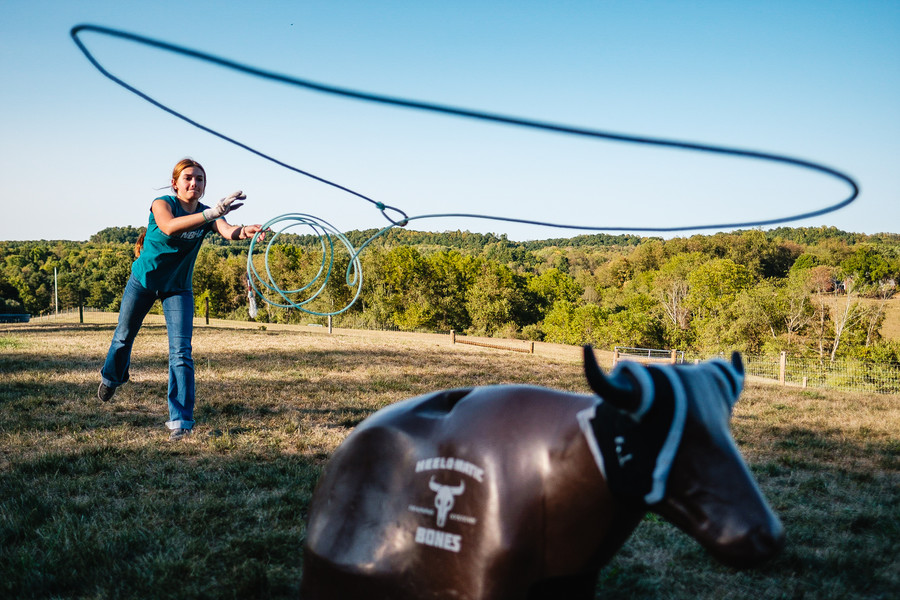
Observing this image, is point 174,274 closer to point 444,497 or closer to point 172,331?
point 172,331

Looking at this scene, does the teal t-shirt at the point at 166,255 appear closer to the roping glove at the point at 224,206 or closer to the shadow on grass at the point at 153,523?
the roping glove at the point at 224,206

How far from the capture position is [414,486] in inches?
79.0

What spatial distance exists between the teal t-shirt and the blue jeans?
0.12m

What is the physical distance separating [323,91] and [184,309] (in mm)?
3722

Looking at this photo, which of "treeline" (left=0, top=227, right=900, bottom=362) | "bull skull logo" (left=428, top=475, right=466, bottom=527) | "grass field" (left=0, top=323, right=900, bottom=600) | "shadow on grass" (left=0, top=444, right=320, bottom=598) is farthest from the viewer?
"treeline" (left=0, top=227, right=900, bottom=362)

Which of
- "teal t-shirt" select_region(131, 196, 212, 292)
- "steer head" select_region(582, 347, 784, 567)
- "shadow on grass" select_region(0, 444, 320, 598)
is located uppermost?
"teal t-shirt" select_region(131, 196, 212, 292)

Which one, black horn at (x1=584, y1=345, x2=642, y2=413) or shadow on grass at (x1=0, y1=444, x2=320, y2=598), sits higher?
black horn at (x1=584, y1=345, x2=642, y2=413)

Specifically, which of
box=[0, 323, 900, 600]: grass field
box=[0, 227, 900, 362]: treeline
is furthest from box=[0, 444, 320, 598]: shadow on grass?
box=[0, 227, 900, 362]: treeline

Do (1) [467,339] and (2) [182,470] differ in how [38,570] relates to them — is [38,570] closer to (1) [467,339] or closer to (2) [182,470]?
(2) [182,470]

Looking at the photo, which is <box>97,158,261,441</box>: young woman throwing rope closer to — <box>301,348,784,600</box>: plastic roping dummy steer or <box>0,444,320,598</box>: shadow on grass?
<box>0,444,320,598</box>: shadow on grass

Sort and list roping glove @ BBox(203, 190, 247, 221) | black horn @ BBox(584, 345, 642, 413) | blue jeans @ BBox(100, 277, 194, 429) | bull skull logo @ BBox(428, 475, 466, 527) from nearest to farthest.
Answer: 1. black horn @ BBox(584, 345, 642, 413)
2. bull skull logo @ BBox(428, 475, 466, 527)
3. roping glove @ BBox(203, 190, 247, 221)
4. blue jeans @ BBox(100, 277, 194, 429)

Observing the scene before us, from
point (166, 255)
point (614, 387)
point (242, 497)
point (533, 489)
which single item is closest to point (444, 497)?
point (533, 489)

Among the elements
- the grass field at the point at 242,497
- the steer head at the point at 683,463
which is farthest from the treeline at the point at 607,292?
the steer head at the point at 683,463

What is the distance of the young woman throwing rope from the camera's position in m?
5.13
